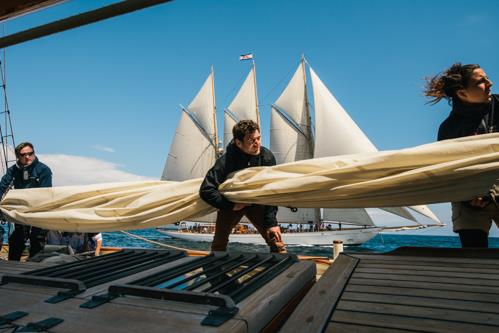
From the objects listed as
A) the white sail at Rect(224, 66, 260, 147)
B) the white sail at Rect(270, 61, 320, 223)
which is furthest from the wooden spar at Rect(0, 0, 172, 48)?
the white sail at Rect(224, 66, 260, 147)

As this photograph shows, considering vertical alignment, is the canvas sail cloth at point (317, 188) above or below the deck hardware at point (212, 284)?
above

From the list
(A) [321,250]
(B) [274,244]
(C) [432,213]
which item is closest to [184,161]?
(A) [321,250]

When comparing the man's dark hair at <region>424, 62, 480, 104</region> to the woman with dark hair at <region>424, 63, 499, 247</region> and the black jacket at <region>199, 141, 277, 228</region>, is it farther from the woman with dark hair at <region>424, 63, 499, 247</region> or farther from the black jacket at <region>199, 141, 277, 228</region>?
the black jacket at <region>199, 141, 277, 228</region>

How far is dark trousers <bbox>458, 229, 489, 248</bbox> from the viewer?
2.32 m

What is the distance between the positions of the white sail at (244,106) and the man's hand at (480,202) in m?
35.6

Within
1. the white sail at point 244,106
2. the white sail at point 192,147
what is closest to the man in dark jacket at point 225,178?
the white sail at point 192,147

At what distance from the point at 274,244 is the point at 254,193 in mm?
697

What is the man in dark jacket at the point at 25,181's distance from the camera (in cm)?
396

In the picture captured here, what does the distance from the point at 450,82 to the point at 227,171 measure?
189 cm

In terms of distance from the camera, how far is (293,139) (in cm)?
3428

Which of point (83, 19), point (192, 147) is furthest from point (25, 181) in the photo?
point (192, 147)

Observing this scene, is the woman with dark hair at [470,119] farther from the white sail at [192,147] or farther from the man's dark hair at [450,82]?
the white sail at [192,147]

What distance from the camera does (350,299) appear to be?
1.30 metres

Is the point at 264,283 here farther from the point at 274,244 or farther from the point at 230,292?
the point at 274,244
